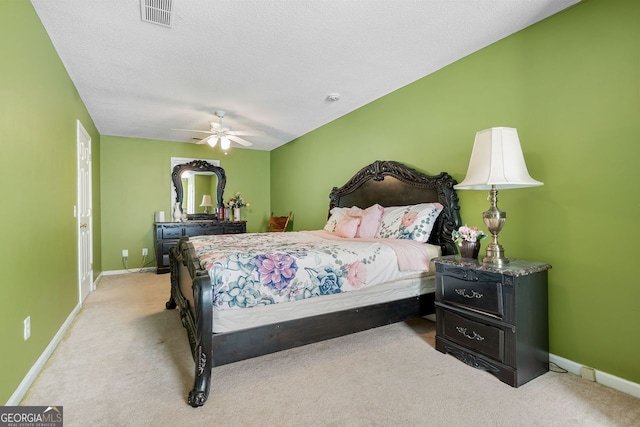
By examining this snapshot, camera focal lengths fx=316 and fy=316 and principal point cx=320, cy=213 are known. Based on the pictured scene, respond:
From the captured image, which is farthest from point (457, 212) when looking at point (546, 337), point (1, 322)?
point (1, 322)

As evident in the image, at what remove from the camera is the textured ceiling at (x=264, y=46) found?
2141 mm

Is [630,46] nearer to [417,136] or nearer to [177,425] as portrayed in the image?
[417,136]

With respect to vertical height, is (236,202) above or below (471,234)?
above

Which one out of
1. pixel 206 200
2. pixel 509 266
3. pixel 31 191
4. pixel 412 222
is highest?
pixel 206 200

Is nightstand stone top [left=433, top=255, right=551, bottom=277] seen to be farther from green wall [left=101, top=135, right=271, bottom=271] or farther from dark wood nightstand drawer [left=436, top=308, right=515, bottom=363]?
green wall [left=101, top=135, right=271, bottom=271]

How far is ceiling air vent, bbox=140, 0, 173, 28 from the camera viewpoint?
6.73 feet

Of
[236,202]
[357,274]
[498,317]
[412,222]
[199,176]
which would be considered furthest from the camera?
[236,202]

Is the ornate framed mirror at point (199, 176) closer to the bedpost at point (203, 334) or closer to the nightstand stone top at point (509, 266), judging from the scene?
the bedpost at point (203, 334)

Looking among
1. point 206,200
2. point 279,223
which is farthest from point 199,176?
point 279,223

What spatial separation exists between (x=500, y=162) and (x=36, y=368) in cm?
335

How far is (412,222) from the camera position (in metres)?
2.96

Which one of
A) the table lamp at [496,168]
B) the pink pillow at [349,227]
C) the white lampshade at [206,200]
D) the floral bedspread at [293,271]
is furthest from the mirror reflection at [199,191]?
the table lamp at [496,168]

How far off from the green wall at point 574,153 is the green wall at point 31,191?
321cm

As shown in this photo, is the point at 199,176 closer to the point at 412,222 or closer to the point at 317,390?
the point at 412,222
